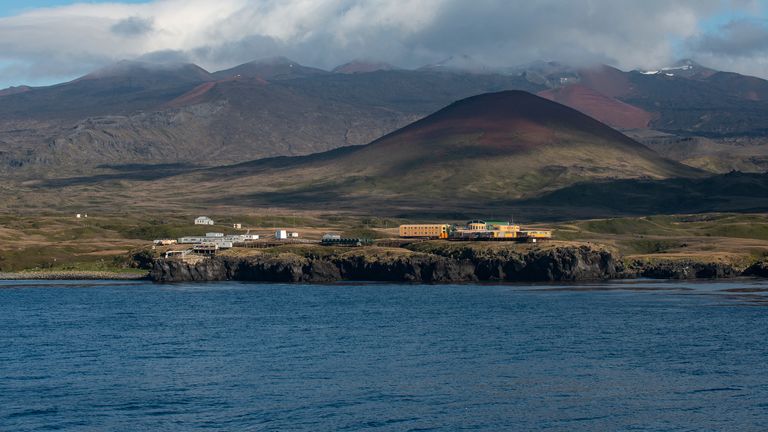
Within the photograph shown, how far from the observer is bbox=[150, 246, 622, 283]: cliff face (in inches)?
6580

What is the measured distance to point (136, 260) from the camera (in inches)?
7451

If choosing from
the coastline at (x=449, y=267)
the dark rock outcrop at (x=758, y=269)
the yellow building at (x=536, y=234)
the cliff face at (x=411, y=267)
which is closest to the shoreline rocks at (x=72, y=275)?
the coastline at (x=449, y=267)

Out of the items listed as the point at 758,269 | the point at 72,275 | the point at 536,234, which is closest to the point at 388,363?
the point at 758,269

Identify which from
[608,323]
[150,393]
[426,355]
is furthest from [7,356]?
[608,323]

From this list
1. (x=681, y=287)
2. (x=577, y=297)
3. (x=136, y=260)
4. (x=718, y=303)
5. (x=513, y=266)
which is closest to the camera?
(x=718, y=303)

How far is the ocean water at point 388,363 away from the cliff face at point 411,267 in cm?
3061

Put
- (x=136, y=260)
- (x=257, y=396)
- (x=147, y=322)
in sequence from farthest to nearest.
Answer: (x=136, y=260) < (x=147, y=322) < (x=257, y=396)

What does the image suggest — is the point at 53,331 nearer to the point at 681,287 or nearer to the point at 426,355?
the point at 426,355

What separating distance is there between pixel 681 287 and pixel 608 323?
154 ft

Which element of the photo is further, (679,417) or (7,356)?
(7,356)

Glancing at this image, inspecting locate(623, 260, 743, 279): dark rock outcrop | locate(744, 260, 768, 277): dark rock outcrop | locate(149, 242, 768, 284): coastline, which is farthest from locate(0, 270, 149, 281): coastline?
locate(744, 260, 768, 277): dark rock outcrop

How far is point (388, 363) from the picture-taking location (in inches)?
3305

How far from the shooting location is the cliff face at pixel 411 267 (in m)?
167

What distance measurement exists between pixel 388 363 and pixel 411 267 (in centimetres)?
8533
